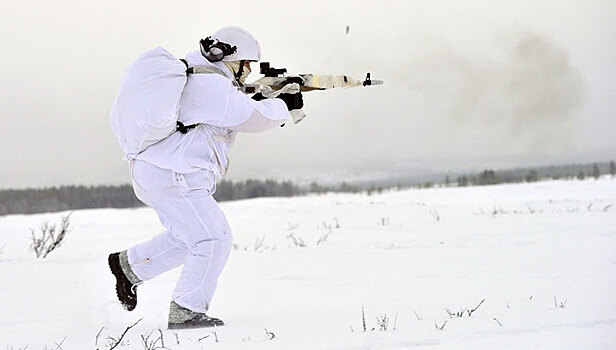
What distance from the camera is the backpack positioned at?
353cm

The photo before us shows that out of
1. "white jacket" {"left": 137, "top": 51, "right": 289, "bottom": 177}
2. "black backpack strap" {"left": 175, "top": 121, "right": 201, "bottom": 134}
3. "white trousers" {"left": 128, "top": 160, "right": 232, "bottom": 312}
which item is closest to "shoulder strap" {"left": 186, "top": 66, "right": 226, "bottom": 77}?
"white jacket" {"left": 137, "top": 51, "right": 289, "bottom": 177}

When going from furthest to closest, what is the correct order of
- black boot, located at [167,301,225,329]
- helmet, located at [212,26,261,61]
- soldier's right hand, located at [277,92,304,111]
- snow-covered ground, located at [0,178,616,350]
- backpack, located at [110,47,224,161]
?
1. soldier's right hand, located at [277,92,304,111]
2. helmet, located at [212,26,261,61]
3. black boot, located at [167,301,225,329]
4. backpack, located at [110,47,224,161]
5. snow-covered ground, located at [0,178,616,350]

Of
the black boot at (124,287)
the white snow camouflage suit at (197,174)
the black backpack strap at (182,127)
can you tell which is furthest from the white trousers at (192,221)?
the black boot at (124,287)

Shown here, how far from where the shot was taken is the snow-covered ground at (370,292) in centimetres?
315

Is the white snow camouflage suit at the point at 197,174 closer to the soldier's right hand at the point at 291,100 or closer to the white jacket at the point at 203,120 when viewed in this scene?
the white jacket at the point at 203,120

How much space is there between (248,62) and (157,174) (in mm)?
864

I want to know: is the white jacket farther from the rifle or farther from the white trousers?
the rifle

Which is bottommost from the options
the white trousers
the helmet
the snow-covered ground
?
the snow-covered ground

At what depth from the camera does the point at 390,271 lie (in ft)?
19.1

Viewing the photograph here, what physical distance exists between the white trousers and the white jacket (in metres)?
0.07

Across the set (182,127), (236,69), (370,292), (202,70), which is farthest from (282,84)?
(370,292)

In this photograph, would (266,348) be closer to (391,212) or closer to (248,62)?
(248,62)

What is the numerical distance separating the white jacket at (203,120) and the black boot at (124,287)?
746mm

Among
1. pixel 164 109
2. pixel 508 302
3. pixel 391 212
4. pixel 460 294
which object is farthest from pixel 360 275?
pixel 391 212
